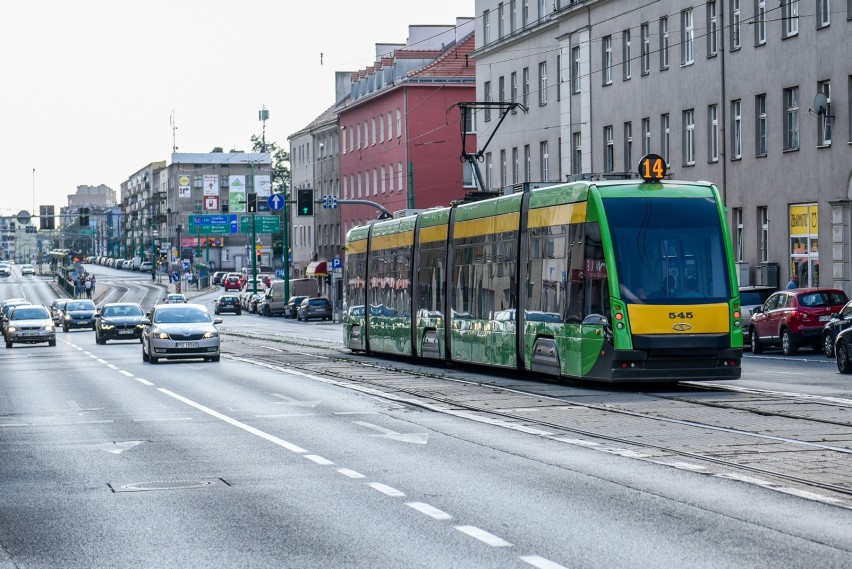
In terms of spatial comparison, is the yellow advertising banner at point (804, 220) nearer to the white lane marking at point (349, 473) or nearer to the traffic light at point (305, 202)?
the traffic light at point (305, 202)

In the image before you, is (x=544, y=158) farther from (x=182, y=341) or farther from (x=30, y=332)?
(x=182, y=341)

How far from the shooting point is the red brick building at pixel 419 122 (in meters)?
90.2

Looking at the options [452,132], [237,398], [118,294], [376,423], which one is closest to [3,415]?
[237,398]

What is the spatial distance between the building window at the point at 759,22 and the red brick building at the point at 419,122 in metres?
39.5

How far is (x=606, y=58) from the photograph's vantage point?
196 feet

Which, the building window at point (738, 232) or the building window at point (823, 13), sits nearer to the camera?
the building window at point (823, 13)

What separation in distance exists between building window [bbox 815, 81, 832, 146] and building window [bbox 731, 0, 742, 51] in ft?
17.2

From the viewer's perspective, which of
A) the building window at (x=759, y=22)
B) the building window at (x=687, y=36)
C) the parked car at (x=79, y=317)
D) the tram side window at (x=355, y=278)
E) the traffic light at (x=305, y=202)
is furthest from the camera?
the parked car at (x=79, y=317)

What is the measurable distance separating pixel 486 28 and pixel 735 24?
2695 cm

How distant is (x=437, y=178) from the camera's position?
90.6 meters

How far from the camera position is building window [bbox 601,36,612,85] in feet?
194

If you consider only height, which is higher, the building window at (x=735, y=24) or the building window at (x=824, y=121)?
the building window at (x=735, y=24)

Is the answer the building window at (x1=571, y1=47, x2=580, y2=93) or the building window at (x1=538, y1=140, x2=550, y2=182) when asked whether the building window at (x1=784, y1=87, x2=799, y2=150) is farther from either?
the building window at (x1=538, y1=140, x2=550, y2=182)

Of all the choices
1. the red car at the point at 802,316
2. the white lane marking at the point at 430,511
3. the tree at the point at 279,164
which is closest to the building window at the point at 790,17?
the red car at the point at 802,316
